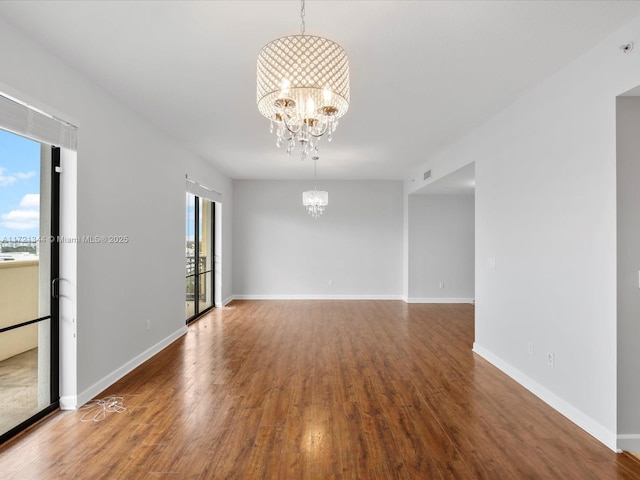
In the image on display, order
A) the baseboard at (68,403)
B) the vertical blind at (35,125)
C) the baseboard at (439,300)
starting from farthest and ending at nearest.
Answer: the baseboard at (439,300), the baseboard at (68,403), the vertical blind at (35,125)

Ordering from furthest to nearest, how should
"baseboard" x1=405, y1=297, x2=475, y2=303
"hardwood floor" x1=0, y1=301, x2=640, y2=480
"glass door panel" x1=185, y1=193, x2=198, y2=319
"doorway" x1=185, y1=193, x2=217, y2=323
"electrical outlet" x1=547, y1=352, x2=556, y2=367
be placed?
"baseboard" x1=405, y1=297, x2=475, y2=303, "doorway" x1=185, y1=193, x2=217, y2=323, "glass door panel" x1=185, y1=193, x2=198, y2=319, "electrical outlet" x1=547, y1=352, x2=556, y2=367, "hardwood floor" x1=0, y1=301, x2=640, y2=480

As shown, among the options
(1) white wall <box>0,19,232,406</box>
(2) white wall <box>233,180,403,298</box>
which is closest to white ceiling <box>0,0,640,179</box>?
(1) white wall <box>0,19,232,406</box>

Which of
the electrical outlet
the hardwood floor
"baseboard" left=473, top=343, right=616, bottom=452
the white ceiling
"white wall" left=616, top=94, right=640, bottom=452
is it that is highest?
the white ceiling

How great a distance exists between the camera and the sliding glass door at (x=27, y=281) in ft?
7.82

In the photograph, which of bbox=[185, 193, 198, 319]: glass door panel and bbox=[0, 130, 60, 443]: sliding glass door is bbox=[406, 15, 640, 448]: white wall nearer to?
bbox=[0, 130, 60, 443]: sliding glass door

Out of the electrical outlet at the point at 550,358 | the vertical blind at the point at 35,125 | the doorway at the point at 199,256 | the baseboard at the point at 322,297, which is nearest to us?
the vertical blind at the point at 35,125

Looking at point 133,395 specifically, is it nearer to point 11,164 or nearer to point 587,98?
point 11,164

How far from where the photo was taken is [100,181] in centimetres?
319

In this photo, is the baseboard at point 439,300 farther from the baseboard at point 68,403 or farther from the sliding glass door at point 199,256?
the baseboard at point 68,403

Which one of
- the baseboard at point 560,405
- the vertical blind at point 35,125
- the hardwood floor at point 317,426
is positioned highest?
the vertical blind at point 35,125

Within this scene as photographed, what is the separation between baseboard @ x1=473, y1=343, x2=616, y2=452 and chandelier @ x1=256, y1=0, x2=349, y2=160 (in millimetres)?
2858

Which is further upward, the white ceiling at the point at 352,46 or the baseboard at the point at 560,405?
the white ceiling at the point at 352,46

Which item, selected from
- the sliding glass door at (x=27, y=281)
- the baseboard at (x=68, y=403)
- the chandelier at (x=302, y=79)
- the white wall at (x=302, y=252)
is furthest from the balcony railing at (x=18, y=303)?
the white wall at (x=302, y=252)

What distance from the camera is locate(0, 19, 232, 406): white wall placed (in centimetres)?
259
